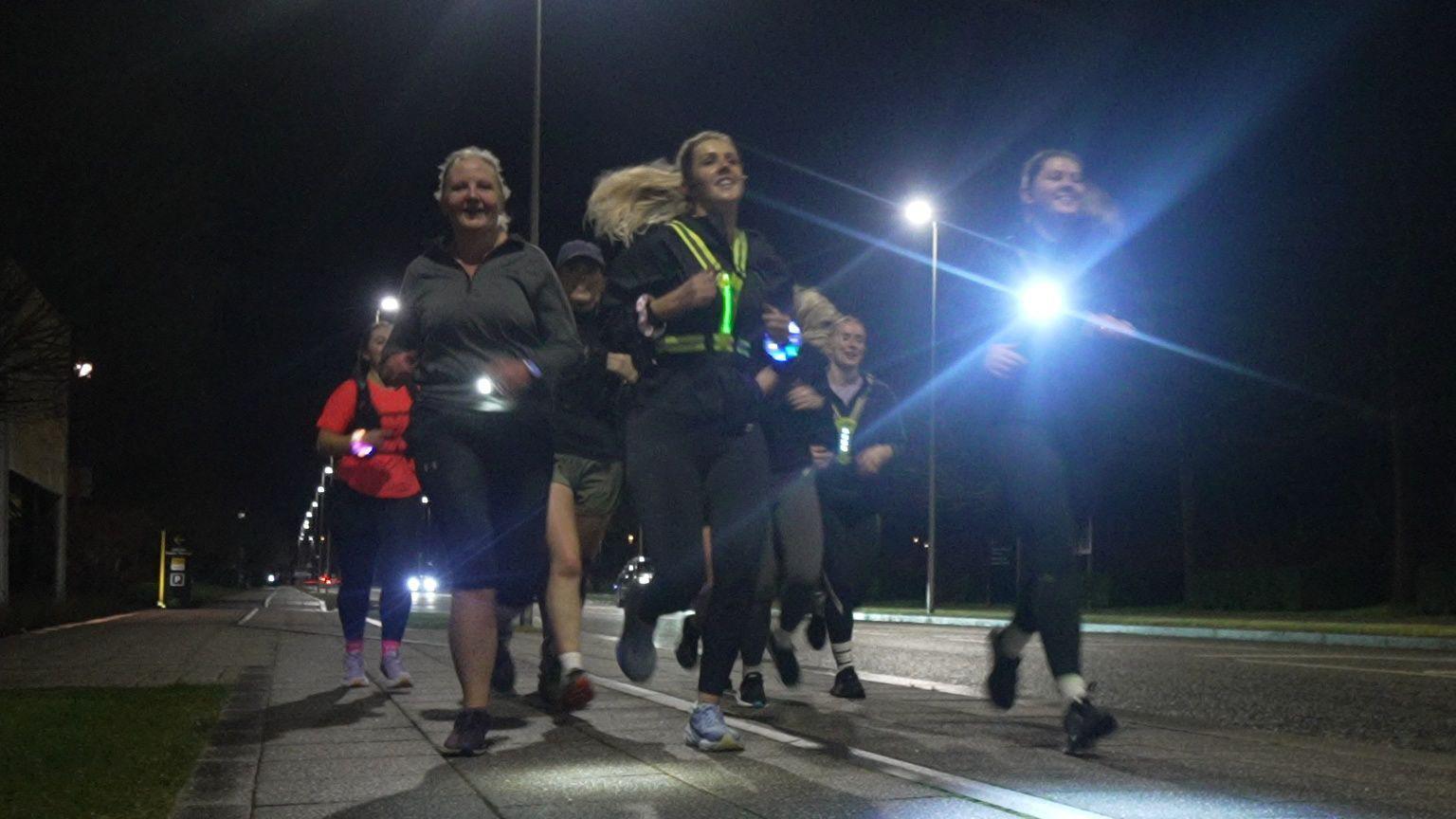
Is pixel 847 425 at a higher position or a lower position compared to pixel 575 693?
higher

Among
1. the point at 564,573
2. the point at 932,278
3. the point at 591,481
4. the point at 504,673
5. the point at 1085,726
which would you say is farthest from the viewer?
the point at 932,278

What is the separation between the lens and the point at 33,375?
12.6 meters

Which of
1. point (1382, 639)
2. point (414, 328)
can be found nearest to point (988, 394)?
point (414, 328)

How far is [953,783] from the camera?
4.59 meters

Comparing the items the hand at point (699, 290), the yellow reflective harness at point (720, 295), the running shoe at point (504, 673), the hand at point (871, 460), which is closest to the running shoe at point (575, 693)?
the yellow reflective harness at point (720, 295)

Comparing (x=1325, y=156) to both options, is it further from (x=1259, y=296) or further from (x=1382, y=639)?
(x=1382, y=639)

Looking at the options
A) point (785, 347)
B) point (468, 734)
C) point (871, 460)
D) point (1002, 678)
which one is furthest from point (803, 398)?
point (871, 460)

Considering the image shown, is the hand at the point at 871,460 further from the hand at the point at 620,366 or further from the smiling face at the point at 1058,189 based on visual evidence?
the smiling face at the point at 1058,189

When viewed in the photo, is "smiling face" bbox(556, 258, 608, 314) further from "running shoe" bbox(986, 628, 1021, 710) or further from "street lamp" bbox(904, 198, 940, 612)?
"street lamp" bbox(904, 198, 940, 612)

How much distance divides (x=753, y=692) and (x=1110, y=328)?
2.35 m

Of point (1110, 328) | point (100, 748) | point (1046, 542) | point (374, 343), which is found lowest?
point (100, 748)

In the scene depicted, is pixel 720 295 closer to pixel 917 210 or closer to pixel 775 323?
pixel 775 323

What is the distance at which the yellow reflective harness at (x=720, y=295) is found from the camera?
547cm

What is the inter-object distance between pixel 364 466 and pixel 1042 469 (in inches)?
154
